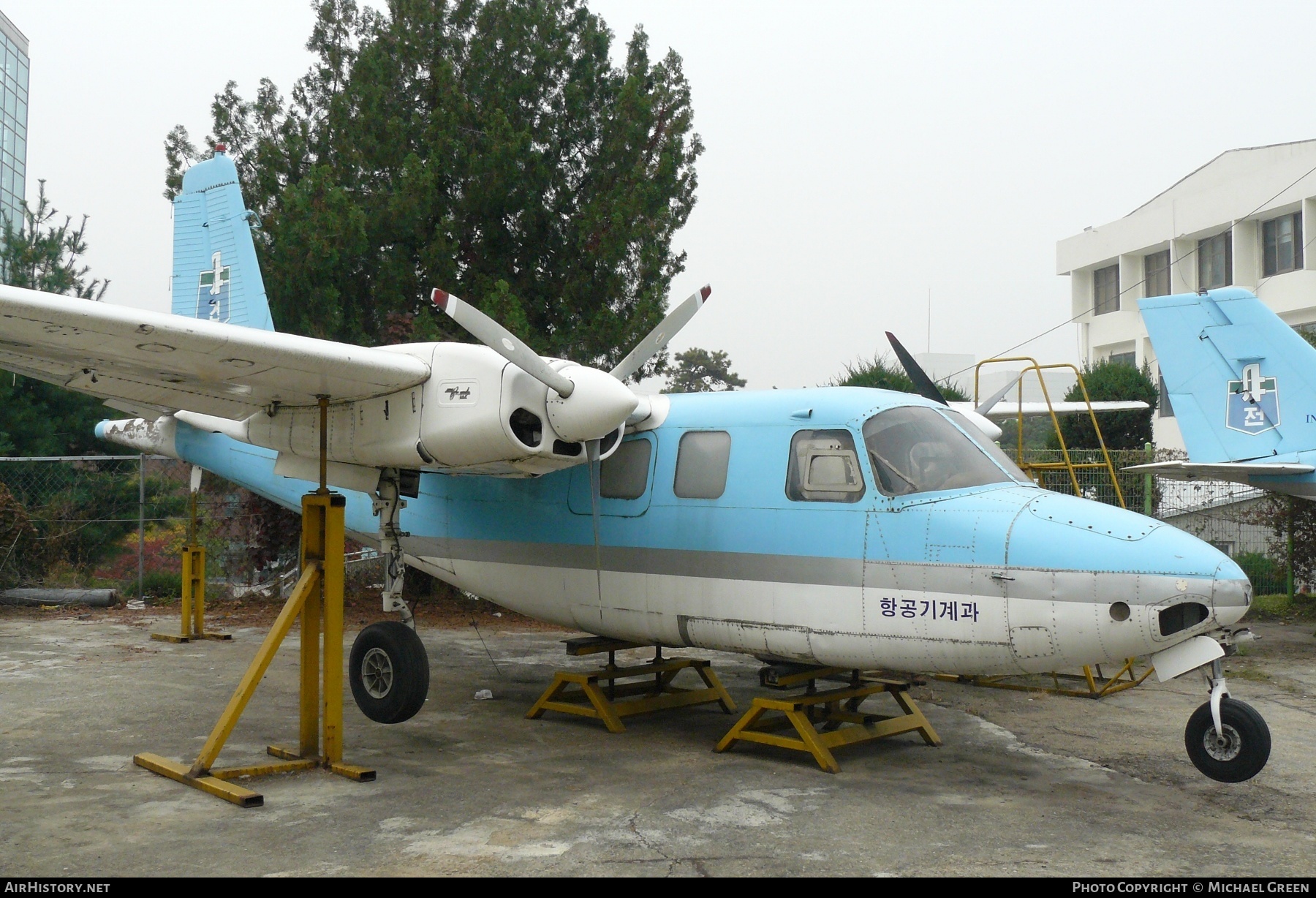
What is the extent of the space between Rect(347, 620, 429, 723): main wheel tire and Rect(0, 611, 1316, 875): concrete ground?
0.25 meters

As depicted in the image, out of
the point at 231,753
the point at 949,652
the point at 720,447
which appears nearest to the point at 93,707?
the point at 231,753

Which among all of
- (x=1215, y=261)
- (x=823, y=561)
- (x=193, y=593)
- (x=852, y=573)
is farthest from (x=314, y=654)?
(x=1215, y=261)

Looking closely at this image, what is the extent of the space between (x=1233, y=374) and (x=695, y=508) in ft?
32.2

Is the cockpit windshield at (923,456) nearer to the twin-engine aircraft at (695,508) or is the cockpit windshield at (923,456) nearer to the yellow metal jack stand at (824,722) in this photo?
the twin-engine aircraft at (695,508)

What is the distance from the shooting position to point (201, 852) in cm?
536

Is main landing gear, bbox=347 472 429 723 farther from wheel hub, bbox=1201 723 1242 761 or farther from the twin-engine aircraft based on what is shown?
wheel hub, bbox=1201 723 1242 761

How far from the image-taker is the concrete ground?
17.6ft

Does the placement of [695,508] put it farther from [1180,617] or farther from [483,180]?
[483,180]

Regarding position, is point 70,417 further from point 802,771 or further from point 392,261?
point 802,771

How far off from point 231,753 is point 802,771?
4.07 meters

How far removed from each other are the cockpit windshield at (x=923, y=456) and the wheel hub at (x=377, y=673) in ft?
13.3

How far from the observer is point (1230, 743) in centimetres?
618

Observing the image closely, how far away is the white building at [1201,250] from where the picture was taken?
3344 cm

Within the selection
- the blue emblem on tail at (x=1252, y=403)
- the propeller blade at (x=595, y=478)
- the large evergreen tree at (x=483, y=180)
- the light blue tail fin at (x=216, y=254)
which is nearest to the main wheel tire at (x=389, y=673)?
the propeller blade at (x=595, y=478)
